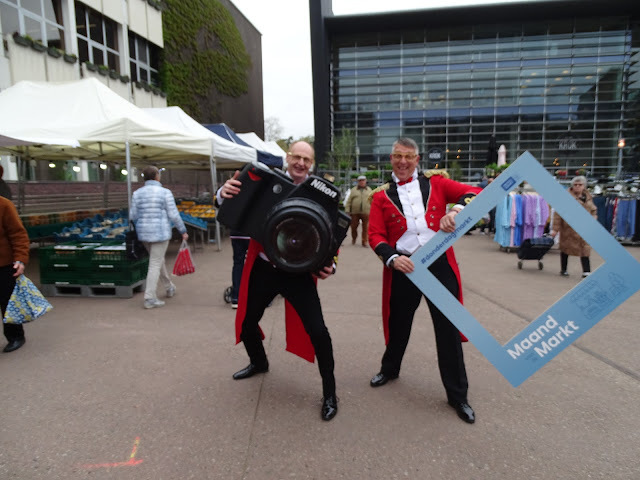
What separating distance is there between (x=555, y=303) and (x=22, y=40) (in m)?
14.3

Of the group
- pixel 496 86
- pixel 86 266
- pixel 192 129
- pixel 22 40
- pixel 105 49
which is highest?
pixel 496 86

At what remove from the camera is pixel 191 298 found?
5684 millimetres

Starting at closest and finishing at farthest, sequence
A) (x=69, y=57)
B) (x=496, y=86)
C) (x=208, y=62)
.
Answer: (x=69, y=57), (x=208, y=62), (x=496, y=86)

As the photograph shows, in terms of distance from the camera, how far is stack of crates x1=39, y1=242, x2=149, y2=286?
566cm

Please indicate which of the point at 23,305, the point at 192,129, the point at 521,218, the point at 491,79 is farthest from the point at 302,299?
the point at 491,79

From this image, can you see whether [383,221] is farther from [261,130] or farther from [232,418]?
[261,130]

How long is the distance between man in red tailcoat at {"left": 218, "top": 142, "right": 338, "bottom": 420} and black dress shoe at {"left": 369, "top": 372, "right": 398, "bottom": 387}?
19.3 inches

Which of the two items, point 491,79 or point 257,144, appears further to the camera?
point 491,79

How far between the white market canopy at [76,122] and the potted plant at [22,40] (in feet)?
13.1

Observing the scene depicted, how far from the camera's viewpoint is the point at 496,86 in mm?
26922

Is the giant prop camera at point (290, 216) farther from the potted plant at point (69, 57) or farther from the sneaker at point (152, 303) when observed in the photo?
the potted plant at point (69, 57)

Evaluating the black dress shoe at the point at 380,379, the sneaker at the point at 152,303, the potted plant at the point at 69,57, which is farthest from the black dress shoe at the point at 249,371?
the potted plant at the point at 69,57

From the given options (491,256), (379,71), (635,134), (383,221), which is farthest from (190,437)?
(635,134)

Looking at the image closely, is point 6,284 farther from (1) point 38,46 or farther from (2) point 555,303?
(1) point 38,46
